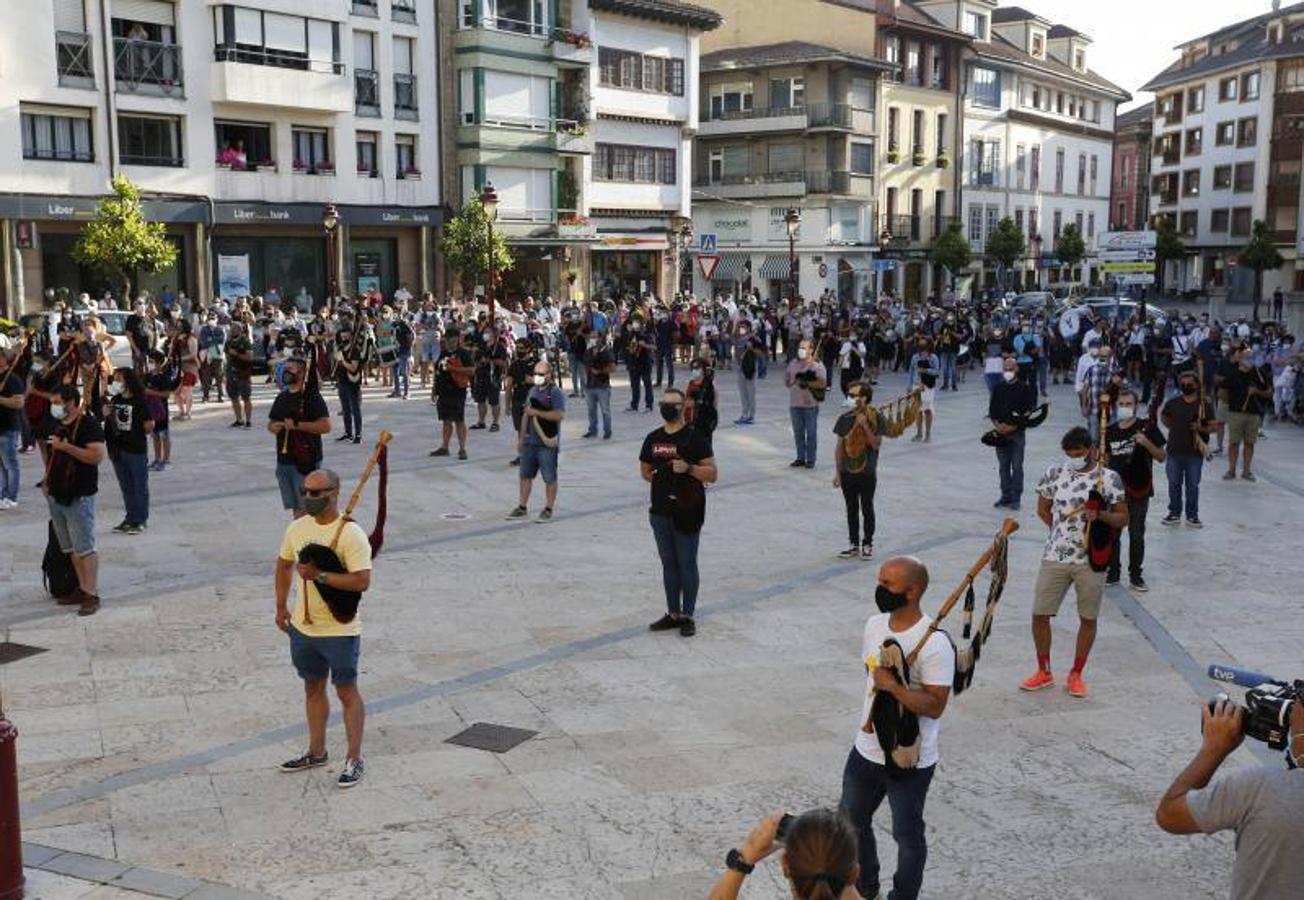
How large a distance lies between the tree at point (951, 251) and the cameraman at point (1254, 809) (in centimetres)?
5593

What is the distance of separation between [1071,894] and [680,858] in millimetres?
1785

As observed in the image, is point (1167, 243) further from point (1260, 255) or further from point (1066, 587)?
point (1066, 587)

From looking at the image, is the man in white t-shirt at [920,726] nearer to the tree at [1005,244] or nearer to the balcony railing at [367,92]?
the balcony railing at [367,92]

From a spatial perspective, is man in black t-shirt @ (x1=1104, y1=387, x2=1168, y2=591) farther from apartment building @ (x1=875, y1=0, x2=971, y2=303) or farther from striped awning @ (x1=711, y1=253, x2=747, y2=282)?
apartment building @ (x1=875, y1=0, x2=971, y2=303)

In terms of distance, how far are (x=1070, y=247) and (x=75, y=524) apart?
64.1 metres

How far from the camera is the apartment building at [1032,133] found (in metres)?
62.4

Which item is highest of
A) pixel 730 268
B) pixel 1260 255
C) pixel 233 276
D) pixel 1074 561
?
pixel 1260 255

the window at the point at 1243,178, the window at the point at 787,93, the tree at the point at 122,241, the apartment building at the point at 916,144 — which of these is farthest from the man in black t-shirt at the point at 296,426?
the window at the point at 1243,178

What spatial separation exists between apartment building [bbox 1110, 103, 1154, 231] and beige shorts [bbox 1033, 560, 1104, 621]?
88.4 meters

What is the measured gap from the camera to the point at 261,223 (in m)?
35.9

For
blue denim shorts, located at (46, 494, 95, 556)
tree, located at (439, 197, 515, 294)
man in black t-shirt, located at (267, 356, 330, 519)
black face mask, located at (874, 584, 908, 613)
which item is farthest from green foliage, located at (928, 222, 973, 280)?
black face mask, located at (874, 584, 908, 613)

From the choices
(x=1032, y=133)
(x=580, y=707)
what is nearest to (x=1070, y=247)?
(x=1032, y=133)

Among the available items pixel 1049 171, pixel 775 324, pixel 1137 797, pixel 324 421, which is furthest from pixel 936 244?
pixel 1137 797

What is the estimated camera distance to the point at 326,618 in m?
6.70
